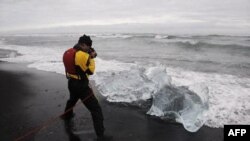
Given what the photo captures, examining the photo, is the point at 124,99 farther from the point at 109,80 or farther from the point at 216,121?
the point at 216,121

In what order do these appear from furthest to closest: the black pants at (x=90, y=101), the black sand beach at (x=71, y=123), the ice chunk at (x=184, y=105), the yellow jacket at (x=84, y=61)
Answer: the ice chunk at (x=184, y=105) < the black sand beach at (x=71, y=123) < the black pants at (x=90, y=101) < the yellow jacket at (x=84, y=61)

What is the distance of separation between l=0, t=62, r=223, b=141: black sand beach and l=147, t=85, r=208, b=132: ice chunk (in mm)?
Answer: 184

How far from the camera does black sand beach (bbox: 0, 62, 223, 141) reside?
4793 mm

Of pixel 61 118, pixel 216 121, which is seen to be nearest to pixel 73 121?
pixel 61 118

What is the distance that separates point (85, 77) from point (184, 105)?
7.62ft

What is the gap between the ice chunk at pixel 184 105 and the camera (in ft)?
16.9

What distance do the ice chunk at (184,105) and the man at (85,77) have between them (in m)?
1.60

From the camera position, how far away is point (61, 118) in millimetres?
5570

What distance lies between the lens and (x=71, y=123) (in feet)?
17.6

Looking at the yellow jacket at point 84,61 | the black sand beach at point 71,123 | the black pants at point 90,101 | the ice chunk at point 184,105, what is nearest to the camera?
the yellow jacket at point 84,61

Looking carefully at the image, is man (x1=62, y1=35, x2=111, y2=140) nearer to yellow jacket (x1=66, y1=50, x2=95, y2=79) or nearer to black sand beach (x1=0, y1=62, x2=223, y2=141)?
yellow jacket (x1=66, y1=50, x2=95, y2=79)

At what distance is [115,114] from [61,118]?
4.05 feet

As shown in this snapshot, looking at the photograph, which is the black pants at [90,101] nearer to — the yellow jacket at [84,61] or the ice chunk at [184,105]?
the yellow jacket at [84,61]

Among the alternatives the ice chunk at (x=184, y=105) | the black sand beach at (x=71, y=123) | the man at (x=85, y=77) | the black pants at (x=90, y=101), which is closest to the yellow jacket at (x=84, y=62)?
the man at (x=85, y=77)
